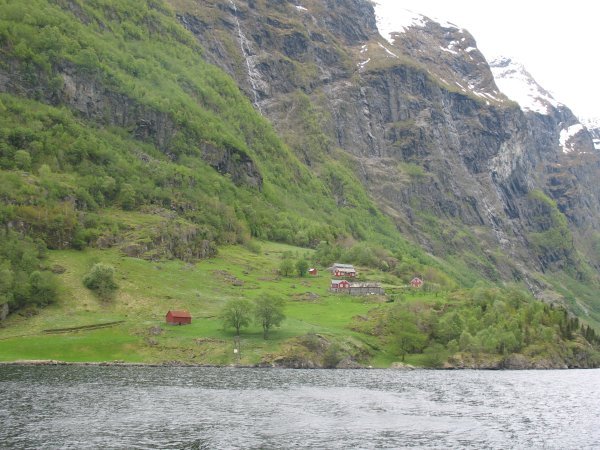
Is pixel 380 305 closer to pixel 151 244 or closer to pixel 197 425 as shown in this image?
pixel 151 244

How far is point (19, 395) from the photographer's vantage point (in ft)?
258

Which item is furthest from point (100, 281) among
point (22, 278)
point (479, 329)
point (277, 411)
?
point (479, 329)

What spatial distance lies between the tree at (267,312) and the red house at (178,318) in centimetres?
1674

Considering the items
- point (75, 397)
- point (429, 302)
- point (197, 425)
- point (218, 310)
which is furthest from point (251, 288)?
point (197, 425)

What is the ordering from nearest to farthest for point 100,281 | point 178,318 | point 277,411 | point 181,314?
point 277,411 < point 178,318 < point 181,314 < point 100,281

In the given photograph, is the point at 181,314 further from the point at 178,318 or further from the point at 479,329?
the point at 479,329

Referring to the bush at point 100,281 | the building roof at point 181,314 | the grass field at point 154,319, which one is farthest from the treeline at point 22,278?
the building roof at point 181,314

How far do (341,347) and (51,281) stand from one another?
224 feet

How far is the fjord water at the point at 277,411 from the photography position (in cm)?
5988

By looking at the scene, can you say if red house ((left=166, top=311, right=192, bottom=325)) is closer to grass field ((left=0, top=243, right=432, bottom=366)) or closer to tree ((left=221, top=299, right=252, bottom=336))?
grass field ((left=0, top=243, right=432, bottom=366))

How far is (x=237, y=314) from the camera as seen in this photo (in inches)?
5719

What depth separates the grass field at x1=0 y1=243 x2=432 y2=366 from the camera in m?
132

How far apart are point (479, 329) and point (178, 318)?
7731cm

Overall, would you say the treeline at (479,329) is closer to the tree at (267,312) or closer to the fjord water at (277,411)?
the tree at (267,312)
